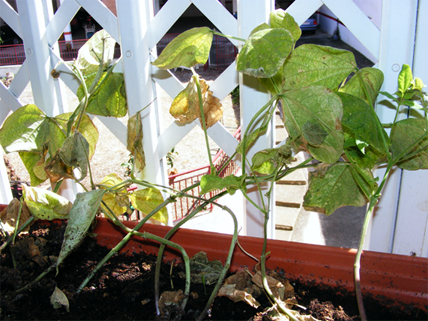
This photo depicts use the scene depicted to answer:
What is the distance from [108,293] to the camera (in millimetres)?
592

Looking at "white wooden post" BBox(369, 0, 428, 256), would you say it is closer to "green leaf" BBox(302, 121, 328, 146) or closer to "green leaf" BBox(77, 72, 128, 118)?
"green leaf" BBox(302, 121, 328, 146)

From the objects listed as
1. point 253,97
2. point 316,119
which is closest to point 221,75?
point 253,97

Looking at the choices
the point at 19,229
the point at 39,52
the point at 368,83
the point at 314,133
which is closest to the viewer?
the point at 314,133

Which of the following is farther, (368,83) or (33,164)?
(33,164)

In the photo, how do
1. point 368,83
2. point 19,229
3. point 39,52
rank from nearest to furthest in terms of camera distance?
point 368,83, point 19,229, point 39,52

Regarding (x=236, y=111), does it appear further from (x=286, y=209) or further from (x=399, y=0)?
(x=399, y=0)

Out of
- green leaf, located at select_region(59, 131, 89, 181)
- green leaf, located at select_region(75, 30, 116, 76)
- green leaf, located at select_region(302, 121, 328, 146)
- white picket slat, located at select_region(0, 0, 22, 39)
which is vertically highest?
white picket slat, located at select_region(0, 0, 22, 39)

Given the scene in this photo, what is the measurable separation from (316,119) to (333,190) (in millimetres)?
170

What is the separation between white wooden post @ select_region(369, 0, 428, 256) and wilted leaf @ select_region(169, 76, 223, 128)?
12.5 inches

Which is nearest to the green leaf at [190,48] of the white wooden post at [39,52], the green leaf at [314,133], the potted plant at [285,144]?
the potted plant at [285,144]

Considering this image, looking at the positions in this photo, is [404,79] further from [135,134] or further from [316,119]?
[135,134]

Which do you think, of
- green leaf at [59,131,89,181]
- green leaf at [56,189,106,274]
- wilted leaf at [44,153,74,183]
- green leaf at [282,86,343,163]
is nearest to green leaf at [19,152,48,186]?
wilted leaf at [44,153,74,183]

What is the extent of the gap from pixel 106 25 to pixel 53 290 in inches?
21.2

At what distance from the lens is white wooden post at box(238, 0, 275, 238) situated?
661 millimetres
